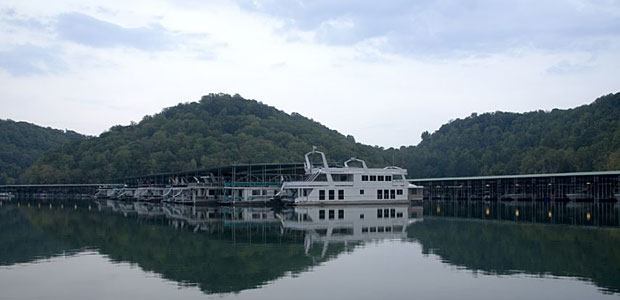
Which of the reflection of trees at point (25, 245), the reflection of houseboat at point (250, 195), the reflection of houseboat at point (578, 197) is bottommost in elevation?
the reflection of trees at point (25, 245)

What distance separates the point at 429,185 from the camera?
3629 inches

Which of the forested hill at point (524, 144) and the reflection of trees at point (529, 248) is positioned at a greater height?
the forested hill at point (524, 144)

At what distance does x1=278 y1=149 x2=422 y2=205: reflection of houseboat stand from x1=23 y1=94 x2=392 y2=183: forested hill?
4238 cm

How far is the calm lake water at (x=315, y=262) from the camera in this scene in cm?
1597

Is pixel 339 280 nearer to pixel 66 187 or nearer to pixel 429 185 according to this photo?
pixel 429 185

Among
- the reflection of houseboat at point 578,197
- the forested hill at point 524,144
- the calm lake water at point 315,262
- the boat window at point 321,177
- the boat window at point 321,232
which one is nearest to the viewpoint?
the calm lake water at point 315,262

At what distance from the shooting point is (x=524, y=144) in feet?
410

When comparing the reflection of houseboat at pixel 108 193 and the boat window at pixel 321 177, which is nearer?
the boat window at pixel 321 177

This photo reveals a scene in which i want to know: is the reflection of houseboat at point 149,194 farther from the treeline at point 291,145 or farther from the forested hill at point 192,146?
the treeline at point 291,145

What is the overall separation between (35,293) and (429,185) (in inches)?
Answer: 3144

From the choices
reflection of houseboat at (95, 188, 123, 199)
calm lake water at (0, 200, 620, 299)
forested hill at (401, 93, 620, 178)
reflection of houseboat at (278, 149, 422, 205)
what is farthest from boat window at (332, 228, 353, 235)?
reflection of houseboat at (95, 188, 123, 199)

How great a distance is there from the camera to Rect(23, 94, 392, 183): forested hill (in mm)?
110312

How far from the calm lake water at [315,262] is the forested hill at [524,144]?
62050mm

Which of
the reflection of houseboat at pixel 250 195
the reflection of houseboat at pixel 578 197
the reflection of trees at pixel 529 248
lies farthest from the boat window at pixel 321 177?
the reflection of houseboat at pixel 578 197
